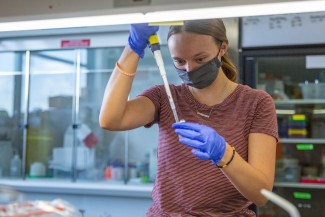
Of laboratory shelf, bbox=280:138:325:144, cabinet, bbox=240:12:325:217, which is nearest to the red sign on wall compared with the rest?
cabinet, bbox=240:12:325:217

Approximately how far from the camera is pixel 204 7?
73 centimetres

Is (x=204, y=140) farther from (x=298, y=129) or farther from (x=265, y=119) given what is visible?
(x=298, y=129)

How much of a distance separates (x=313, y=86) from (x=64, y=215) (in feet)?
10.4

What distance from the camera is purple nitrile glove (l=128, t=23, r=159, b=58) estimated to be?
3.36 feet

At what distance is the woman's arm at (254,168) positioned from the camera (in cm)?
109

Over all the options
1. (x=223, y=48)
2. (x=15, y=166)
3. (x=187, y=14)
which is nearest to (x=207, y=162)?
(x=223, y=48)

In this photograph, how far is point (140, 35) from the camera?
41.4 inches

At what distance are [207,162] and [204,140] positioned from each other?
0.23 meters

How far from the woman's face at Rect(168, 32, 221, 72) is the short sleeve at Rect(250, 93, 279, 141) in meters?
0.23

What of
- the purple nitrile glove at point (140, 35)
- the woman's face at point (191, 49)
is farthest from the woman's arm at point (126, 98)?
the woman's face at point (191, 49)

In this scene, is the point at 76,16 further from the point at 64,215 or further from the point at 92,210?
the point at 92,210

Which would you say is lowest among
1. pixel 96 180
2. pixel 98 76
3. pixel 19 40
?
pixel 96 180

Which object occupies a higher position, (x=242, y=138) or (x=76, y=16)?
(x=76, y=16)

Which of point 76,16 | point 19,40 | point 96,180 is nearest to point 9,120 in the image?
point 19,40
